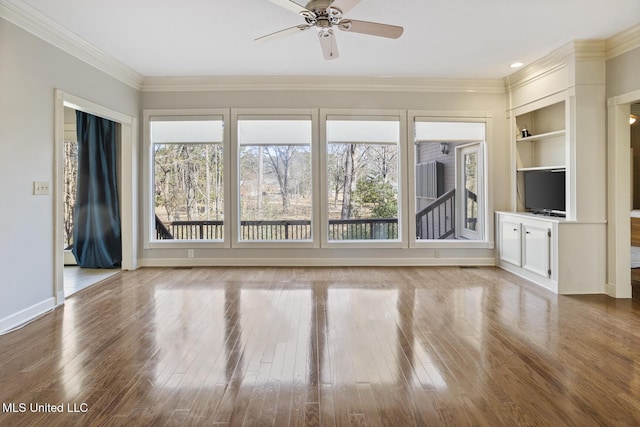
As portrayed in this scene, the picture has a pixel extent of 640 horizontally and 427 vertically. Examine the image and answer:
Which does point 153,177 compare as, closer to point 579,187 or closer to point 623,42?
point 579,187

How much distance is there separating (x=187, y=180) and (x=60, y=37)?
2471 millimetres

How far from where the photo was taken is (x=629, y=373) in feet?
7.91

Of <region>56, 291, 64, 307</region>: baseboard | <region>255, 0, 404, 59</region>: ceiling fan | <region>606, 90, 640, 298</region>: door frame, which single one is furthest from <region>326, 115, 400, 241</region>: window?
<region>56, 291, 64, 307</region>: baseboard

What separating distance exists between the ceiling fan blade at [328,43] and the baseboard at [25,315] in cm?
374

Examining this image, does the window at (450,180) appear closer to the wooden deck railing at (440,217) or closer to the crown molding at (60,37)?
the wooden deck railing at (440,217)

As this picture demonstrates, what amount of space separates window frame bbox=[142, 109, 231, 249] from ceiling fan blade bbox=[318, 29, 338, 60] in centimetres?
252

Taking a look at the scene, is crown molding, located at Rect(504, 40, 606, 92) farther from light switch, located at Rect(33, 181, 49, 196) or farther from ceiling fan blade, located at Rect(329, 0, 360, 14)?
light switch, located at Rect(33, 181, 49, 196)

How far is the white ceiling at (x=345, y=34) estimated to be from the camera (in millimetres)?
3482

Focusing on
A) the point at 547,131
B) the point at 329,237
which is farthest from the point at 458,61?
the point at 329,237

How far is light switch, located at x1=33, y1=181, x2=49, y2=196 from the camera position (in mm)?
3641

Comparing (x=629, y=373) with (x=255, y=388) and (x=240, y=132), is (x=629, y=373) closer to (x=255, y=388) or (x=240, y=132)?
(x=255, y=388)

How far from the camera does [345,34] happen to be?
13.4ft

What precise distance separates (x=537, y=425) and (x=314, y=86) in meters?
5.01

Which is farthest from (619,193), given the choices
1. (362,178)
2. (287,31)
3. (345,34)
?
(287,31)
